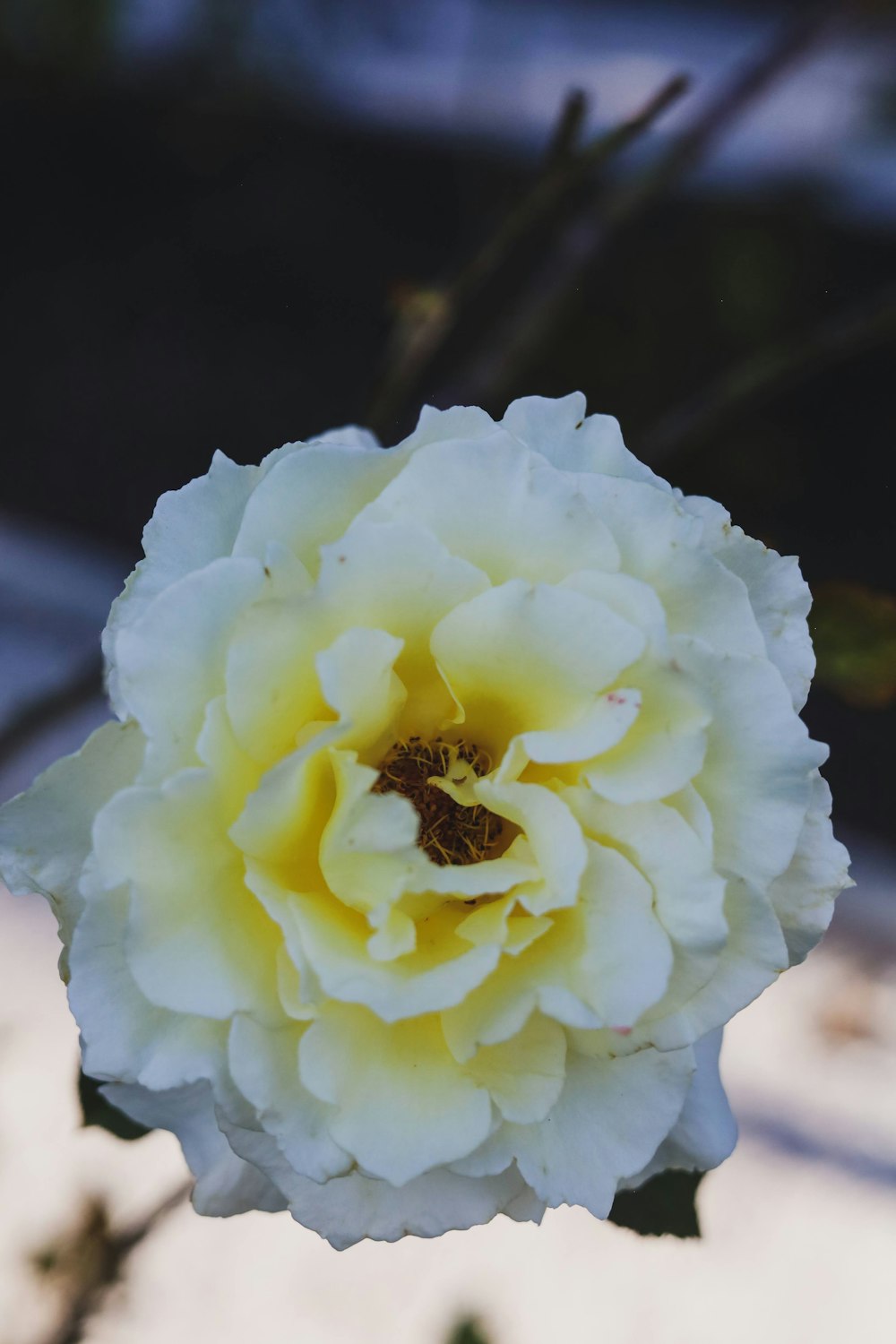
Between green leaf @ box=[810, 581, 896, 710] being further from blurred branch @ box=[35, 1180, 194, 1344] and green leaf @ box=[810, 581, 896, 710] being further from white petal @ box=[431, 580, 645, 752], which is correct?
blurred branch @ box=[35, 1180, 194, 1344]

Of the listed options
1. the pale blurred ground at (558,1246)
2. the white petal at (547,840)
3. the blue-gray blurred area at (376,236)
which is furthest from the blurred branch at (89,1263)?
the blue-gray blurred area at (376,236)

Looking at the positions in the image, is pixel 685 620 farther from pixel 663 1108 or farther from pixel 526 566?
pixel 663 1108

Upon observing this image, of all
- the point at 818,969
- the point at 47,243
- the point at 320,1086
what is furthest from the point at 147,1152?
the point at 47,243

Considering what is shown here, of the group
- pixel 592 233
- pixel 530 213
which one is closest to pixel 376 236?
pixel 592 233

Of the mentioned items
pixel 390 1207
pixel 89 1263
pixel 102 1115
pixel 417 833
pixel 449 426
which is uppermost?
pixel 449 426

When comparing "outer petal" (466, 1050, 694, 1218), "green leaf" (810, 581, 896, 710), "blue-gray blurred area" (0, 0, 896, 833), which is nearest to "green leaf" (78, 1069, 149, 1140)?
"outer petal" (466, 1050, 694, 1218)

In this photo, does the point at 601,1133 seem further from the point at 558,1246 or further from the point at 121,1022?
the point at 558,1246
